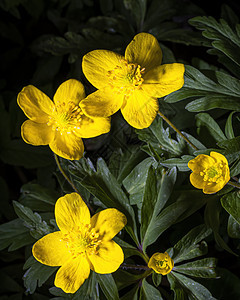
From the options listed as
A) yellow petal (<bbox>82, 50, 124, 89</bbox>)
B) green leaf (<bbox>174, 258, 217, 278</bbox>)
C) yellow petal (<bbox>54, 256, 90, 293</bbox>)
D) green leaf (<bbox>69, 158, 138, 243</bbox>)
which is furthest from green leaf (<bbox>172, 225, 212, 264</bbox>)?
yellow petal (<bbox>82, 50, 124, 89</bbox>)

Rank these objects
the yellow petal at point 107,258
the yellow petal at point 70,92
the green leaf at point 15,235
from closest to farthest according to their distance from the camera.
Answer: the yellow petal at point 107,258
the yellow petal at point 70,92
the green leaf at point 15,235

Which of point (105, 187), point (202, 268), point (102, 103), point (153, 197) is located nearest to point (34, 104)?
point (102, 103)

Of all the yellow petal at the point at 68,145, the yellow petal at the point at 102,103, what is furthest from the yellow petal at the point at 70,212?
the yellow petal at the point at 102,103

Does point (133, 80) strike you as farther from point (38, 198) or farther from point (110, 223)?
point (38, 198)

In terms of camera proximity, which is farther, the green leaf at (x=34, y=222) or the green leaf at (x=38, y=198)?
the green leaf at (x=38, y=198)

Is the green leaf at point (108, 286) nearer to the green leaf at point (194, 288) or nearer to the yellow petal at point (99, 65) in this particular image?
the green leaf at point (194, 288)

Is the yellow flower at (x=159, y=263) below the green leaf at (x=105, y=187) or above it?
below

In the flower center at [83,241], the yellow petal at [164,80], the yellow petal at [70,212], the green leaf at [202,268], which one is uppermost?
the yellow petal at [164,80]

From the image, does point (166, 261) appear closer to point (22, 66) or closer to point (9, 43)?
point (22, 66)
